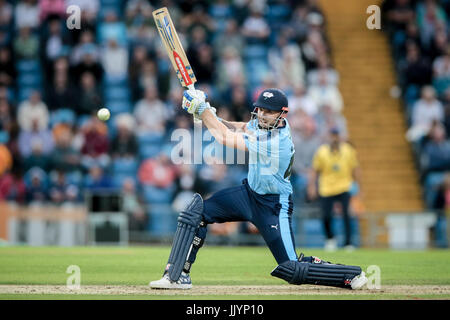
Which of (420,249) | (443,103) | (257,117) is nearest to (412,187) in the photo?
(443,103)

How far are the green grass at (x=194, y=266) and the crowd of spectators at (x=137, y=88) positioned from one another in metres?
3.94

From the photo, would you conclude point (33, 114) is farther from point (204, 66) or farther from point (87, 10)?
point (204, 66)

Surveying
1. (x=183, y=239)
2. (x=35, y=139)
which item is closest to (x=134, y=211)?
(x=35, y=139)

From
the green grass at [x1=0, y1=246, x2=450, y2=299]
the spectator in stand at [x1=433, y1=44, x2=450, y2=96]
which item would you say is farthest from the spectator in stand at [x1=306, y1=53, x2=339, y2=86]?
the green grass at [x1=0, y1=246, x2=450, y2=299]

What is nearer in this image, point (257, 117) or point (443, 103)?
point (257, 117)

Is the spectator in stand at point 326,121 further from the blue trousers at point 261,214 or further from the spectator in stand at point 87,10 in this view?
the blue trousers at point 261,214

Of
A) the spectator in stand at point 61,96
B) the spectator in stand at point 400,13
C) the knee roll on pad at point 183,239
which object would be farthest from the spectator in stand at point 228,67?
the knee roll on pad at point 183,239

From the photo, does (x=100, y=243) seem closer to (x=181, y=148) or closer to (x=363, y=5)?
(x=181, y=148)
